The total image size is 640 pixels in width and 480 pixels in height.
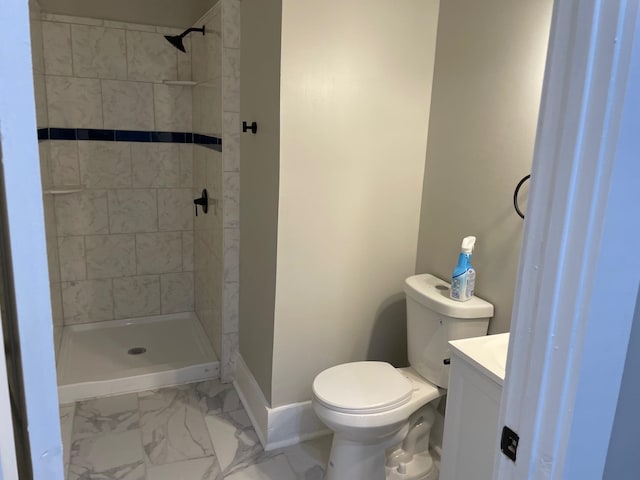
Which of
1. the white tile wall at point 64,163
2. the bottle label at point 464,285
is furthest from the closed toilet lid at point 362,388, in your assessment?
the white tile wall at point 64,163

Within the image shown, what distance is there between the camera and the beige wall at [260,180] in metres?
2.12

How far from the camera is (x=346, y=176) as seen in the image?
2240 mm

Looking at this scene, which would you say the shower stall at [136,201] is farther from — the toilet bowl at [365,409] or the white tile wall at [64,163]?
the toilet bowl at [365,409]

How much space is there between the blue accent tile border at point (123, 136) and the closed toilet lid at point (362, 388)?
153 cm

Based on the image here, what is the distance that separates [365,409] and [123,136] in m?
2.38

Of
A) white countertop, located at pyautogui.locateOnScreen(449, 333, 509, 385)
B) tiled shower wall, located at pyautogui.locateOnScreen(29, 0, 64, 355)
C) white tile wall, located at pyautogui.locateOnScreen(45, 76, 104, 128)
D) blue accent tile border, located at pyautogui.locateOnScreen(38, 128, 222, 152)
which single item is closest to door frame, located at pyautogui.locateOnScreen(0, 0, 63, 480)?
white countertop, located at pyautogui.locateOnScreen(449, 333, 509, 385)

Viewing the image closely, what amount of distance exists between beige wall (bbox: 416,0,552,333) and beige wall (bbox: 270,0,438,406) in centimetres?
11

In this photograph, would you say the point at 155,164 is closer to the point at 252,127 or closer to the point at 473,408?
the point at 252,127

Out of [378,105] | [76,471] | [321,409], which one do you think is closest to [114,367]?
[76,471]

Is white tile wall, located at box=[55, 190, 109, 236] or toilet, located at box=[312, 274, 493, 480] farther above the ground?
white tile wall, located at box=[55, 190, 109, 236]

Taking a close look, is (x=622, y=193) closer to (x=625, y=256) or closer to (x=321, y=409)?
(x=625, y=256)

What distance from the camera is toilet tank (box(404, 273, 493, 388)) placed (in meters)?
1.97

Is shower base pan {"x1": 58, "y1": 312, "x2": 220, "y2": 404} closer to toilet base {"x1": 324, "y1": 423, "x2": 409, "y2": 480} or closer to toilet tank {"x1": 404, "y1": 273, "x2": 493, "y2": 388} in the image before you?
toilet base {"x1": 324, "y1": 423, "x2": 409, "y2": 480}

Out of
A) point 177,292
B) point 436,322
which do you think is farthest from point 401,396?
point 177,292
